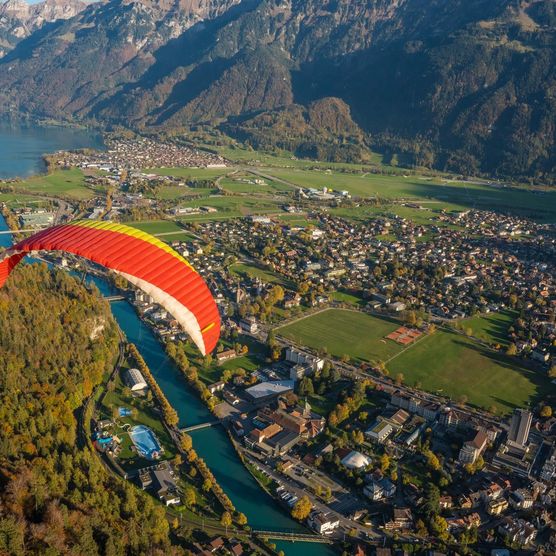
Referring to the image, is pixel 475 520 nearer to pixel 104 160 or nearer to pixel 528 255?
pixel 528 255

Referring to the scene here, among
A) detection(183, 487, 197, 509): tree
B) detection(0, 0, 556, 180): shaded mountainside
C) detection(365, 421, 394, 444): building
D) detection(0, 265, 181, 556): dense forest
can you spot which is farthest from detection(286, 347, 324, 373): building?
detection(0, 0, 556, 180): shaded mountainside

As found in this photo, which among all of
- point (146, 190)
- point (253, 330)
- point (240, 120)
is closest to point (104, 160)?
point (146, 190)

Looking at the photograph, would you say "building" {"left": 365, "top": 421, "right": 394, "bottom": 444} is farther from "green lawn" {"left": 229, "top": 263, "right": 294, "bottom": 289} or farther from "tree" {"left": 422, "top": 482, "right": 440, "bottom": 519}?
"green lawn" {"left": 229, "top": 263, "right": 294, "bottom": 289}

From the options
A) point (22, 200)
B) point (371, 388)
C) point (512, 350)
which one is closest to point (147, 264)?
point (371, 388)

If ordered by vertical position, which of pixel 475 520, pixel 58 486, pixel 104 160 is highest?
pixel 104 160

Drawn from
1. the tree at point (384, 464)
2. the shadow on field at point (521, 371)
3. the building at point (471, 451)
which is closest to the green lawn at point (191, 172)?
the shadow on field at point (521, 371)

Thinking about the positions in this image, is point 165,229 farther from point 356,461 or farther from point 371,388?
point 356,461
